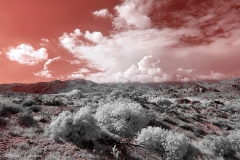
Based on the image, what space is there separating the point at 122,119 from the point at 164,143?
12.0 ft

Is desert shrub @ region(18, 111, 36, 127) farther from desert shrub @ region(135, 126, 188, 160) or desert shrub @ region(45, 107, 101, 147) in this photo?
Result: desert shrub @ region(135, 126, 188, 160)

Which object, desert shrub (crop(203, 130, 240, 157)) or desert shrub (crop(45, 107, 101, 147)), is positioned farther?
desert shrub (crop(203, 130, 240, 157))

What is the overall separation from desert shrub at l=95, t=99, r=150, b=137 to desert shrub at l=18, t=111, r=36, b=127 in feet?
14.5

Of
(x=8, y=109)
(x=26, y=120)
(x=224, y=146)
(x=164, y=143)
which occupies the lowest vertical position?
(x=224, y=146)

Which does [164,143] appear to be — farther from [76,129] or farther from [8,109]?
[8,109]

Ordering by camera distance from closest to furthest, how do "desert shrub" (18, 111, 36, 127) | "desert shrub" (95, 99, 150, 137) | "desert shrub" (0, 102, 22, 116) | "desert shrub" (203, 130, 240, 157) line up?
1. "desert shrub" (203, 130, 240, 157)
2. "desert shrub" (18, 111, 36, 127)
3. "desert shrub" (95, 99, 150, 137)
4. "desert shrub" (0, 102, 22, 116)

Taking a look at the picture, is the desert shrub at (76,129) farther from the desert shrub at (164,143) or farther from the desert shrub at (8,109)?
the desert shrub at (8,109)

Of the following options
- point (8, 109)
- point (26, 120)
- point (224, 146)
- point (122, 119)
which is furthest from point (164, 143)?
point (8, 109)

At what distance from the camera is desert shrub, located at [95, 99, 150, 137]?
13.2 metres

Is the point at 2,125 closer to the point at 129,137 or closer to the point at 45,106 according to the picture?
the point at 45,106

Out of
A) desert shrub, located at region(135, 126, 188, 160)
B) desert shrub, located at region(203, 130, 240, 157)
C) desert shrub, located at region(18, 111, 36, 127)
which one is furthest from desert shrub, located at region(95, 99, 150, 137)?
desert shrub, located at region(203, 130, 240, 157)

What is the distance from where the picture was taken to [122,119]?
13.9m

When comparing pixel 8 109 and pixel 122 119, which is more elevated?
pixel 8 109

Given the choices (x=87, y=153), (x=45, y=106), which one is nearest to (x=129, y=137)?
(x=87, y=153)
